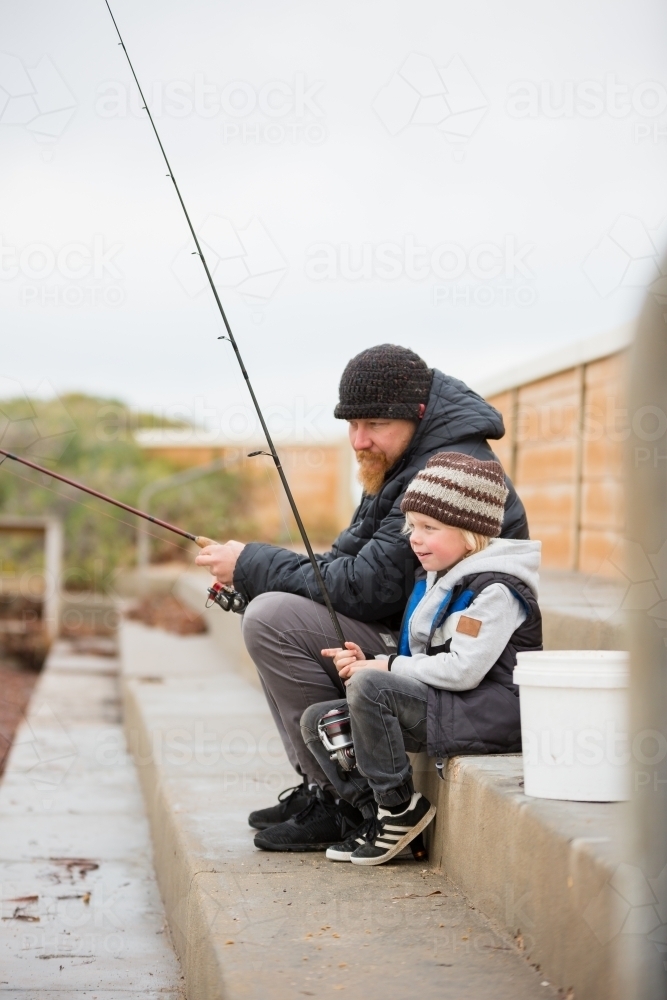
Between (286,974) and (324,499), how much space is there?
32.9 feet

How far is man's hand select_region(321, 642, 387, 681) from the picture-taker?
2.32m

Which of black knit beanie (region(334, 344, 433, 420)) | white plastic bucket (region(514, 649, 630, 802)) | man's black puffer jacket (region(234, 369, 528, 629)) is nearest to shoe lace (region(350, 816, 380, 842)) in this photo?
man's black puffer jacket (region(234, 369, 528, 629))

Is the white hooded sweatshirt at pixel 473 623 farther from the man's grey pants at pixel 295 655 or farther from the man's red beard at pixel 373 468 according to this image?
the man's red beard at pixel 373 468

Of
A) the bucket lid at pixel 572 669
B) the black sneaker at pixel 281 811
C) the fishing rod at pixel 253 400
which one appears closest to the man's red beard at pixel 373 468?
the fishing rod at pixel 253 400

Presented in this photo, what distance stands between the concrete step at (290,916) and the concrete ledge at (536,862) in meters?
0.04

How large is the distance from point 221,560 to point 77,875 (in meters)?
1.21

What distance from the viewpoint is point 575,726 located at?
1848 millimetres

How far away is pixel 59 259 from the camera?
11.8ft

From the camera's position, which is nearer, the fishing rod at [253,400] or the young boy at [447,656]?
the young boy at [447,656]

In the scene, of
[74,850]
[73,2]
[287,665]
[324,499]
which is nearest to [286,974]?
[287,665]

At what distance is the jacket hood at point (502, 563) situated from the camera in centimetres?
224

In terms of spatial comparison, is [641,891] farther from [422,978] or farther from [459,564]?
[459,564]

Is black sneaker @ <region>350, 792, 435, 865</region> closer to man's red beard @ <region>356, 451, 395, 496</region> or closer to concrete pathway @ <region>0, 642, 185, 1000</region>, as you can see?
concrete pathway @ <region>0, 642, 185, 1000</region>

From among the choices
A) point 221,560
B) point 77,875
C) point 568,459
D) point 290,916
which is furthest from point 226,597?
point 568,459
